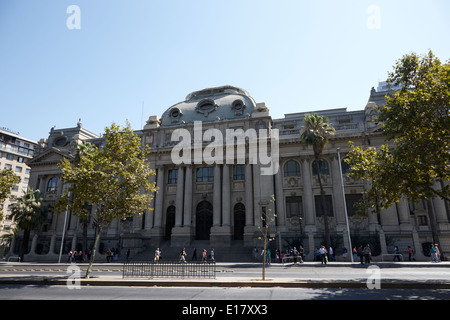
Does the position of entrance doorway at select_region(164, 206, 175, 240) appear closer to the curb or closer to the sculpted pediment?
the sculpted pediment

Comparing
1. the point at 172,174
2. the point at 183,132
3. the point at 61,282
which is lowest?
the point at 61,282

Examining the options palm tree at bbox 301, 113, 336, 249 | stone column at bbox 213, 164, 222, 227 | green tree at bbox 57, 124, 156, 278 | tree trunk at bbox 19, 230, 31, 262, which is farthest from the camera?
tree trunk at bbox 19, 230, 31, 262

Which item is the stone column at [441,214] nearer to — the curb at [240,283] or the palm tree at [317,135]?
the palm tree at [317,135]

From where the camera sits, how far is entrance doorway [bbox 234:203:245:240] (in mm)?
37562

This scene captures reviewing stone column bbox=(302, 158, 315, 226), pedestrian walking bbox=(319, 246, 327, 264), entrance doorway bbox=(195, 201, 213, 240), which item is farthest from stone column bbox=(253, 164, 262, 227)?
pedestrian walking bbox=(319, 246, 327, 264)

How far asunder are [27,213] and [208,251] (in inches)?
1012

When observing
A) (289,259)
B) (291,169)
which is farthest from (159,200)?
(289,259)

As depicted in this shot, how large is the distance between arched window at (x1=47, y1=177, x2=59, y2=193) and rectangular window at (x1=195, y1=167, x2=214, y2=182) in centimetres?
2511

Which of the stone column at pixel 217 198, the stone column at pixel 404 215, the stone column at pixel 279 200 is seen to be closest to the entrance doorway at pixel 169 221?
the stone column at pixel 217 198
